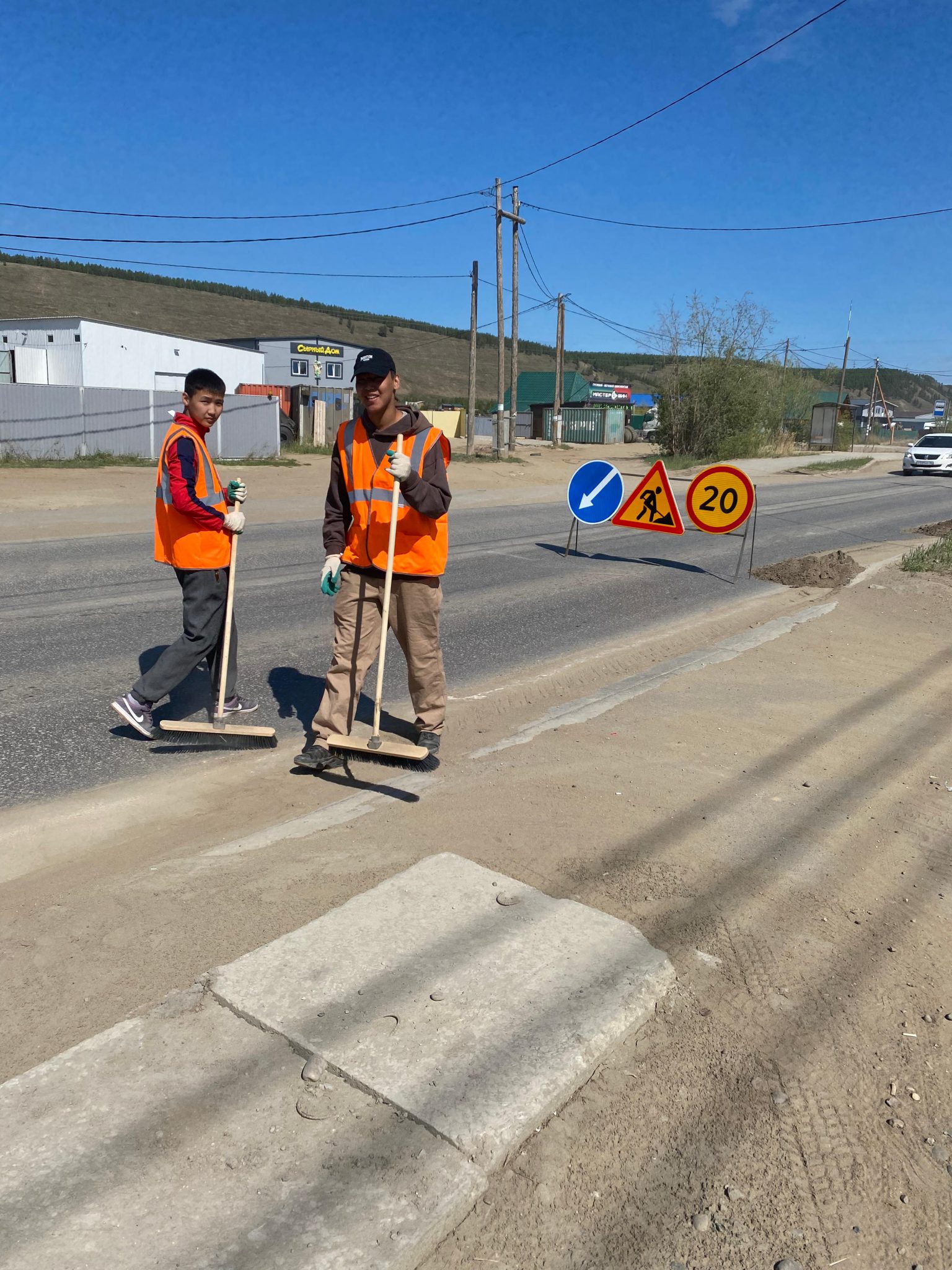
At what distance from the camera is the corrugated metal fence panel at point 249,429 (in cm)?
2709

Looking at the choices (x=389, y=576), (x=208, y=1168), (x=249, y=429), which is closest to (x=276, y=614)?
(x=389, y=576)

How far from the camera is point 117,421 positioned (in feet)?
80.0

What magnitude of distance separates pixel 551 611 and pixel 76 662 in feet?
14.2

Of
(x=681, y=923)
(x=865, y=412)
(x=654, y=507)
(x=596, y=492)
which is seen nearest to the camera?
(x=681, y=923)

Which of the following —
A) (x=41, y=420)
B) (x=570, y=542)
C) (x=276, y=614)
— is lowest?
(x=276, y=614)

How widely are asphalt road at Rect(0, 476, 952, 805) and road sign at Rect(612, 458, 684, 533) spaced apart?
0.56 m

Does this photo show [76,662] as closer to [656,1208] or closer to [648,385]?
[656,1208]

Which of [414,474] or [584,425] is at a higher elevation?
[584,425]

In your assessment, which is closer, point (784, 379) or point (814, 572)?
point (814, 572)

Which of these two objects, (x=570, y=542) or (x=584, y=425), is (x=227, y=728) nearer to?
(x=570, y=542)

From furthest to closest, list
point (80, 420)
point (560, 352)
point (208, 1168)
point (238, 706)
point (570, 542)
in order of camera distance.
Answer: point (560, 352) → point (80, 420) → point (570, 542) → point (238, 706) → point (208, 1168)

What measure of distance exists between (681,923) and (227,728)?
2.46 m

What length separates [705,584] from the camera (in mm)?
10898

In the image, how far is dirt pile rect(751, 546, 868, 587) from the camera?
1095 cm
